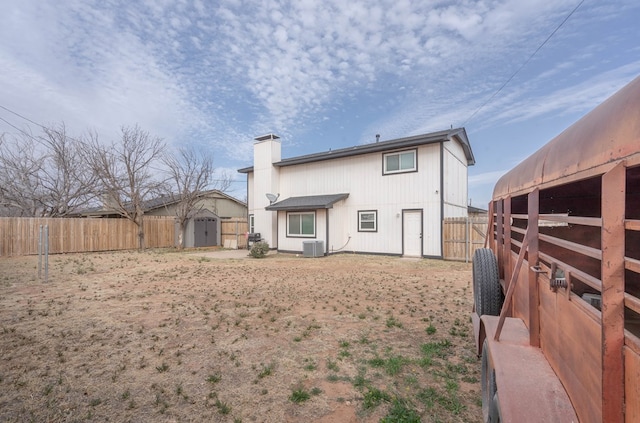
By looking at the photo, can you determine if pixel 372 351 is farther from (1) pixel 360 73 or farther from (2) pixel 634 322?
(1) pixel 360 73

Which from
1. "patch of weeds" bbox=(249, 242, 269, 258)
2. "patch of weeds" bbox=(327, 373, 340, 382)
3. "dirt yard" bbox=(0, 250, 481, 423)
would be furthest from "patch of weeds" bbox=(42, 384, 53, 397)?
"patch of weeds" bbox=(249, 242, 269, 258)

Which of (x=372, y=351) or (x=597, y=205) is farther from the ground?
(x=597, y=205)

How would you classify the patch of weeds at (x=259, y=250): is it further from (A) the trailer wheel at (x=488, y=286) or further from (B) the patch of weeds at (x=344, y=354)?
(A) the trailer wheel at (x=488, y=286)

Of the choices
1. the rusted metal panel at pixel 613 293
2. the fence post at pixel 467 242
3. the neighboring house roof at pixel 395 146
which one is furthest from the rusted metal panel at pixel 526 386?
the neighboring house roof at pixel 395 146

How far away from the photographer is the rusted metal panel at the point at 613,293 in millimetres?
1099

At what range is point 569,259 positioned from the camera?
2.95m

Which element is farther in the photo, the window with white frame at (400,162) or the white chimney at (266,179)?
the white chimney at (266,179)

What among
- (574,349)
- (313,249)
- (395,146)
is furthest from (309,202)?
(574,349)

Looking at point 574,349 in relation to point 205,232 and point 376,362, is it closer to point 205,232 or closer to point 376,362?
point 376,362

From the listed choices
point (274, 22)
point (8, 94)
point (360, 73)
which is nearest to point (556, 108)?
point (360, 73)

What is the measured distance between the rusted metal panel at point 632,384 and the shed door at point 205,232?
2185 cm

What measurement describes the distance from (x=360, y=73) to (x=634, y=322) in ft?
47.6

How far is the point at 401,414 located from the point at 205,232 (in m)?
20.4

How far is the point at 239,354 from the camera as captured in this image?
159 inches
